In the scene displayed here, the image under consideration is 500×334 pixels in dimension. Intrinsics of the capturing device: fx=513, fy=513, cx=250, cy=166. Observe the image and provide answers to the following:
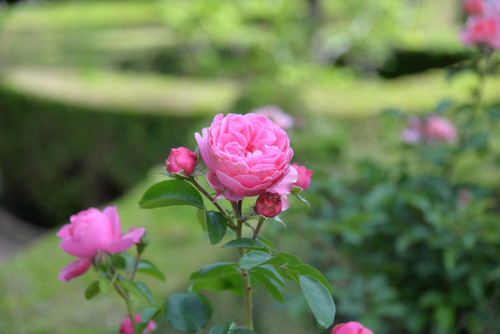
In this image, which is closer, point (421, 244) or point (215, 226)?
point (215, 226)

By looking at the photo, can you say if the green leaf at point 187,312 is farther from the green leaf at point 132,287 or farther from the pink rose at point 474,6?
the pink rose at point 474,6

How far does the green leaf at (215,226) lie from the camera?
23.7 inches

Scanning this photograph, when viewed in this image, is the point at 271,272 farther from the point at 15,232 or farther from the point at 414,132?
the point at 15,232

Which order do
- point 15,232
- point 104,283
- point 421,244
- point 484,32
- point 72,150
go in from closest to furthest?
point 104,283
point 484,32
point 421,244
point 72,150
point 15,232

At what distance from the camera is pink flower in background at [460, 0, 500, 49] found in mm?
1382

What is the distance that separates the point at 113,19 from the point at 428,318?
1023 centimetres

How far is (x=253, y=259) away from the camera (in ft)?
1.83

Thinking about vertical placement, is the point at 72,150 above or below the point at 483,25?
below

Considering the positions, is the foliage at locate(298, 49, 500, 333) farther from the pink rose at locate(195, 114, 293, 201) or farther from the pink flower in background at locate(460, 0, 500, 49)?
the pink rose at locate(195, 114, 293, 201)

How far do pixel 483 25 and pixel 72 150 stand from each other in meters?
4.37

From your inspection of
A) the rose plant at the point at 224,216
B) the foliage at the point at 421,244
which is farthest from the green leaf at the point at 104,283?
the foliage at the point at 421,244

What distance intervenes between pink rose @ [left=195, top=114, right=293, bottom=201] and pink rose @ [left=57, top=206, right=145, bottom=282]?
17 centimetres

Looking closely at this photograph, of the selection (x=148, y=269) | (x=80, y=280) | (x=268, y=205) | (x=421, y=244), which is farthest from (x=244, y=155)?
(x=80, y=280)

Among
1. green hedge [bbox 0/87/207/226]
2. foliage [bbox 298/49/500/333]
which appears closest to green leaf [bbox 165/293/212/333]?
foliage [bbox 298/49/500/333]
